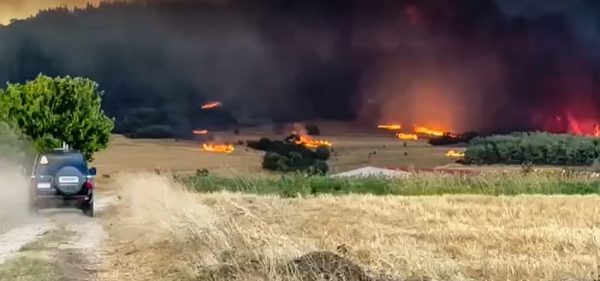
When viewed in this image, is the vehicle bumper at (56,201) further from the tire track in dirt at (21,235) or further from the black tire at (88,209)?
the tire track in dirt at (21,235)

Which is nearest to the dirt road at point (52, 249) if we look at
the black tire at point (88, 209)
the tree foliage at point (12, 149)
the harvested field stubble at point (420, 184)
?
the black tire at point (88, 209)

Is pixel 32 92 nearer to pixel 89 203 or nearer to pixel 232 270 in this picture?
pixel 89 203

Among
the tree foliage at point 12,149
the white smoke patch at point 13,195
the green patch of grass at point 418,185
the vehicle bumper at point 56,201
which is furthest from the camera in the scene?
the tree foliage at point 12,149

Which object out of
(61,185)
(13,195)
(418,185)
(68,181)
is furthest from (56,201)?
(418,185)

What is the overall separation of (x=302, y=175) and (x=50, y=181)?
125ft

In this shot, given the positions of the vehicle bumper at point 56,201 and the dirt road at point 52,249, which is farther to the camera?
the vehicle bumper at point 56,201

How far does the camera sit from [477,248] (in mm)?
22547

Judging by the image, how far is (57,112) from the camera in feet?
257

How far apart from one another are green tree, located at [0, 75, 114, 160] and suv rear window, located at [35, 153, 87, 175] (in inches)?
1520

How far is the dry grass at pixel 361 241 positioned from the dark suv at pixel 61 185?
4.93ft

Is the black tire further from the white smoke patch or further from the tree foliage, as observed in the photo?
the tree foliage

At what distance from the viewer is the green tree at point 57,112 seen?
7500cm

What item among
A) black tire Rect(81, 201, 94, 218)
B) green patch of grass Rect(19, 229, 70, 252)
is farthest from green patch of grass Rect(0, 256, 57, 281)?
black tire Rect(81, 201, 94, 218)

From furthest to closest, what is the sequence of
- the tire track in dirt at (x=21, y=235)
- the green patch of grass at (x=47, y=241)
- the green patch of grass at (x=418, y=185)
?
the green patch of grass at (x=418, y=185)
the green patch of grass at (x=47, y=241)
the tire track in dirt at (x=21, y=235)
